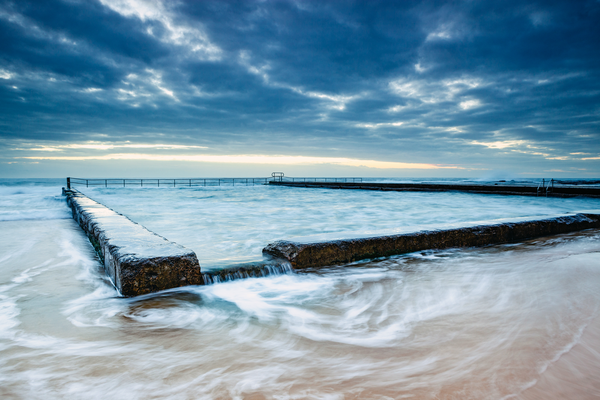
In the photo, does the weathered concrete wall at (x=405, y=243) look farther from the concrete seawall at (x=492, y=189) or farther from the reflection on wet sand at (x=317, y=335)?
the concrete seawall at (x=492, y=189)

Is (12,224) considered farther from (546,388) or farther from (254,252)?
(546,388)

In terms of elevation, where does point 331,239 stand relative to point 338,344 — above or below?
above

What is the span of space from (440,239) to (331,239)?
1.37 metres

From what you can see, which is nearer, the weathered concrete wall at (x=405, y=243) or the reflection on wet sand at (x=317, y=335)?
the reflection on wet sand at (x=317, y=335)

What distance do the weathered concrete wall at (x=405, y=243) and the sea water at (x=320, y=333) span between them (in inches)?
5.4

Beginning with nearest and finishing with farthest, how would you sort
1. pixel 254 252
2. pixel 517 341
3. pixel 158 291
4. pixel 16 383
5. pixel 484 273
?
pixel 16 383
pixel 517 341
pixel 158 291
pixel 484 273
pixel 254 252

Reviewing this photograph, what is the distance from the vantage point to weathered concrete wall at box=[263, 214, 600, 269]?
3236 millimetres

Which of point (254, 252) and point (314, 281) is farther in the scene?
point (254, 252)

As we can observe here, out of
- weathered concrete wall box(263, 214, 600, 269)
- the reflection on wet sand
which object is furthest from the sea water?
weathered concrete wall box(263, 214, 600, 269)

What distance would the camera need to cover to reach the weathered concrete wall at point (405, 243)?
10.6ft

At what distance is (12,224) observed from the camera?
6.43 m

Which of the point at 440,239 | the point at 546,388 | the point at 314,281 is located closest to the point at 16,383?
the point at 314,281

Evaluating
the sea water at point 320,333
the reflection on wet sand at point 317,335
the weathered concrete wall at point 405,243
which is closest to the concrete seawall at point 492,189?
the weathered concrete wall at point 405,243

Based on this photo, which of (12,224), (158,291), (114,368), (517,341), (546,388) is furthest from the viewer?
(12,224)
